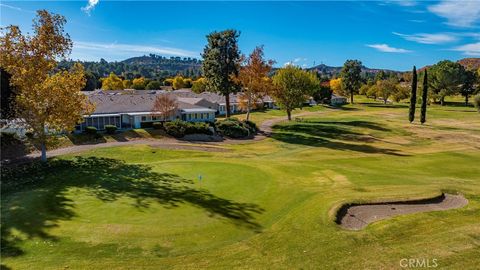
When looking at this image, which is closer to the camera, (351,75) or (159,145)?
(159,145)

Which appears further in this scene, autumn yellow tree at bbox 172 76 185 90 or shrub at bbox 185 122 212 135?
autumn yellow tree at bbox 172 76 185 90

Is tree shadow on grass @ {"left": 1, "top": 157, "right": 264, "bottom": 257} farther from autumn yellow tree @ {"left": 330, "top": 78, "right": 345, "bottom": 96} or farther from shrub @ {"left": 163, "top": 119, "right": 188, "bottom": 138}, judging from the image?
autumn yellow tree @ {"left": 330, "top": 78, "right": 345, "bottom": 96}

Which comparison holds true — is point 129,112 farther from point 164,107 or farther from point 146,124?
point 164,107

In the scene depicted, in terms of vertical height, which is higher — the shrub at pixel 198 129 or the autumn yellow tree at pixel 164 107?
the autumn yellow tree at pixel 164 107

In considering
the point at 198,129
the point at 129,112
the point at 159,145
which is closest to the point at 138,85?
the point at 129,112

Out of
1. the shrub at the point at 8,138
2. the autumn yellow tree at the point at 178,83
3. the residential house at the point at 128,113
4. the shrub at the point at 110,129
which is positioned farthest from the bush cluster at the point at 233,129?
the autumn yellow tree at the point at 178,83

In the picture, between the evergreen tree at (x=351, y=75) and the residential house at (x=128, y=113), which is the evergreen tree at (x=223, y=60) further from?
the evergreen tree at (x=351, y=75)

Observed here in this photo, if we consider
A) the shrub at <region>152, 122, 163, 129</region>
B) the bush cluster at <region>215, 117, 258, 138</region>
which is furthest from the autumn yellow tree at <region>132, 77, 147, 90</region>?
the shrub at <region>152, 122, 163, 129</region>
